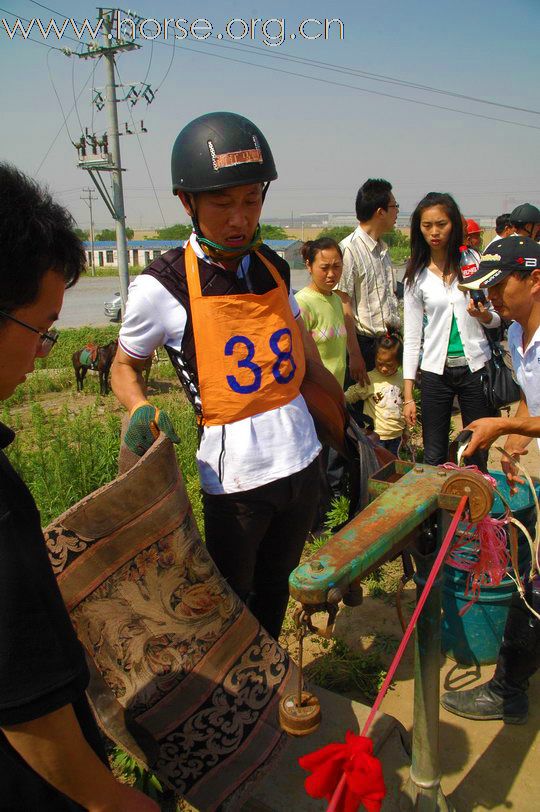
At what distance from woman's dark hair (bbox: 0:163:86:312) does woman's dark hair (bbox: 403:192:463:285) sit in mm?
3028

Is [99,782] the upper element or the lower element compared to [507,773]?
upper

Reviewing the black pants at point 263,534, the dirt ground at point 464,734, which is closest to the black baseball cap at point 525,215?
the dirt ground at point 464,734

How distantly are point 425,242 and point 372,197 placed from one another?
86 cm

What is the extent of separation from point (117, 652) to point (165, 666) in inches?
6.9

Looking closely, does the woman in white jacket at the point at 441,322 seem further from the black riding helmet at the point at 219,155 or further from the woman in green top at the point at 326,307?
the black riding helmet at the point at 219,155

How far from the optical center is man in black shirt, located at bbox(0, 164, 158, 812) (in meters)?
0.94

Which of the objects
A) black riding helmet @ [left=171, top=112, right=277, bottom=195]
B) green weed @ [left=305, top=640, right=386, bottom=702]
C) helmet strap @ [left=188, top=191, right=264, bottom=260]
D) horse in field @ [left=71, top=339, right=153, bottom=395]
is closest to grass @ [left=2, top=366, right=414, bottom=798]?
green weed @ [left=305, top=640, right=386, bottom=702]

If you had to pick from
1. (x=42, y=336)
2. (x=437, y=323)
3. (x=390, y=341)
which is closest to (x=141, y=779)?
(x=42, y=336)

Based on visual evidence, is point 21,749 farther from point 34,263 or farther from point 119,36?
point 119,36

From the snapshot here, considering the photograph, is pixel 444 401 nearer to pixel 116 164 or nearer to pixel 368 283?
pixel 368 283

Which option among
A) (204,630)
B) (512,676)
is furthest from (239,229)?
(512,676)

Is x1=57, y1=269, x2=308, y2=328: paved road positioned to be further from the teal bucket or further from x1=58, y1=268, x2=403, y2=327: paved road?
the teal bucket

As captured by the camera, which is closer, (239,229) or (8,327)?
(8,327)

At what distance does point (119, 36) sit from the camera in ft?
57.2
